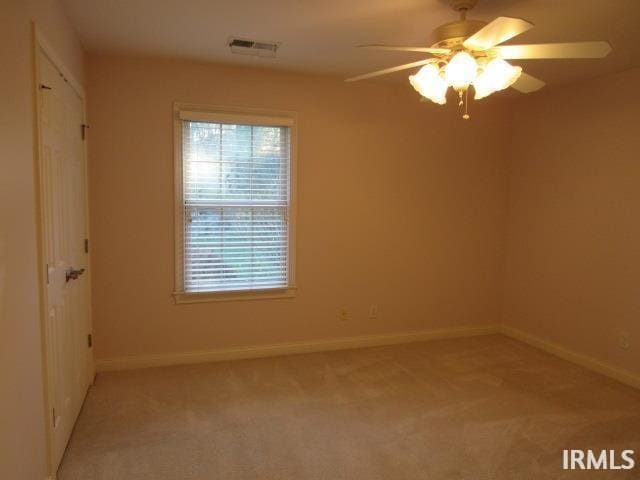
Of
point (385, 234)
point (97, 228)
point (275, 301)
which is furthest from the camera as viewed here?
point (385, 234)

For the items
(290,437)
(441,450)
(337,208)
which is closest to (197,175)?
(337,208)

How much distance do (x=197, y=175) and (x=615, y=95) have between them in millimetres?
3427

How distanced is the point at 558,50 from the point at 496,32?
33cm

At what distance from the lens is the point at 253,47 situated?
10.2 ft

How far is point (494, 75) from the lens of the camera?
2025 millimetres

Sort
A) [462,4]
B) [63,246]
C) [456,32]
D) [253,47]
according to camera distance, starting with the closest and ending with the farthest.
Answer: [456,32], [462,4], [63,246], [253,47]

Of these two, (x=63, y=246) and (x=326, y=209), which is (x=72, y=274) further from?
(x=326, y=209)

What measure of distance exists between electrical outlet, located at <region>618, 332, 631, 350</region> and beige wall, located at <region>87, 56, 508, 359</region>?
4.21 feet

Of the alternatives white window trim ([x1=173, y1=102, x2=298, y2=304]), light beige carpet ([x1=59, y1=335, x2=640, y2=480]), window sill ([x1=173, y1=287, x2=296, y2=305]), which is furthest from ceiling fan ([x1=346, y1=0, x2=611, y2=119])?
A: window sill ([x1=173, y1=287, x2=296, y2=305])

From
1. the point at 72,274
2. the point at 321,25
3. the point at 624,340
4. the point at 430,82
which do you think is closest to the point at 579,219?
the point at 624,340

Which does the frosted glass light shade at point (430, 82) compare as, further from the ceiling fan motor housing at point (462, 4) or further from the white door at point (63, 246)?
the white door at point (63, 246)

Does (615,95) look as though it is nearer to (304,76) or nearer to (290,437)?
(304,76)

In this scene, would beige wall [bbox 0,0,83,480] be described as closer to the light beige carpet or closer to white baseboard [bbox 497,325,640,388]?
the light beige carpet

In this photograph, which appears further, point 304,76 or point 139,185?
point 304,76
